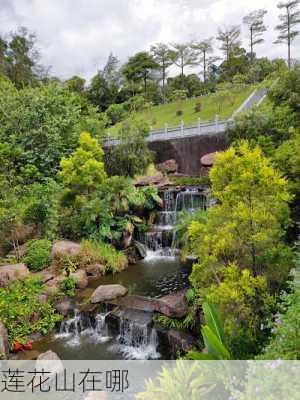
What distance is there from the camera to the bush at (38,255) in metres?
11.6

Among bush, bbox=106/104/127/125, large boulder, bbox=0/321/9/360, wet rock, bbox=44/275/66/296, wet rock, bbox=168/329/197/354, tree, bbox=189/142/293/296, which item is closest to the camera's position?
tree, bbox=189/142/293/296

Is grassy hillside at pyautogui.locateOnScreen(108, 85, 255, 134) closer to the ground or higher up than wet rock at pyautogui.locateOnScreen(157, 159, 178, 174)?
higher up

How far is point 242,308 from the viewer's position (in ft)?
16.8

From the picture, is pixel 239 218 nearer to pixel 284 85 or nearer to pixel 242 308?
pixel 242 308

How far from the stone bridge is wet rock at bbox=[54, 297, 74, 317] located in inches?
452

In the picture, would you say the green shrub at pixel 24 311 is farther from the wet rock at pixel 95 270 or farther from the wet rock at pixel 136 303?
the wet rock at pixel 95 270

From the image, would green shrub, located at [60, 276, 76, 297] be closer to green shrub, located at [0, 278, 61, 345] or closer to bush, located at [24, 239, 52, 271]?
green shrub, located at [0, 278, 61, 345]

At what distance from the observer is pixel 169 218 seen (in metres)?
15.5

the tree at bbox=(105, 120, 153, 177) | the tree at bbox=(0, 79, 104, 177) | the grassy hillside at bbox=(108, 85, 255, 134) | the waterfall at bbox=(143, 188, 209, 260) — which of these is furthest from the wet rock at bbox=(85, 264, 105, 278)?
the grassy hillside at bbox=(108, 85, 255, 134)

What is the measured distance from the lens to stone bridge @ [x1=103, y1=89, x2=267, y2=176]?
728 inches

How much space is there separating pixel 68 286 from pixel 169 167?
11.0 m

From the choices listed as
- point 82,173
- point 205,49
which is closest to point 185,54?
point 205,49

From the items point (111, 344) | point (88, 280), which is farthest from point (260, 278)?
point (88, 280)

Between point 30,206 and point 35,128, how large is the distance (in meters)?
6.88
